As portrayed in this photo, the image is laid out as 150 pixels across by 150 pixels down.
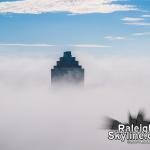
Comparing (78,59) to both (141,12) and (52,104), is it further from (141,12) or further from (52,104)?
(141,12)

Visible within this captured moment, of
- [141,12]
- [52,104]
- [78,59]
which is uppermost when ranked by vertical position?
[141,12]

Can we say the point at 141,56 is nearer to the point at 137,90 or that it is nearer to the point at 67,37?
the point at 137,90

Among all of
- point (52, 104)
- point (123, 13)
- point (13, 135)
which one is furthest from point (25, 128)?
point (123, 13)

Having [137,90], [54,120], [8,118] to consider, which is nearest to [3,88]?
[8,118]

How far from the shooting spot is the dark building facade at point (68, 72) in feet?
10.6

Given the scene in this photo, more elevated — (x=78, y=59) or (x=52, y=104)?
(x=78, y=59)

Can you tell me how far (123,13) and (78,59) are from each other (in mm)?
561

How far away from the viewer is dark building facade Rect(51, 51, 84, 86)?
3.23m

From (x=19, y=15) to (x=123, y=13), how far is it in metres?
0.93

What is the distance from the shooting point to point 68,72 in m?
3.25

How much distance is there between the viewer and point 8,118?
11.1 ft

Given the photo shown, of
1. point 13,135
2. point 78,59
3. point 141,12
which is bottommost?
point 13,135

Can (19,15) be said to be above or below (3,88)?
above

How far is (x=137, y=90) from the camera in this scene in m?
3.26
